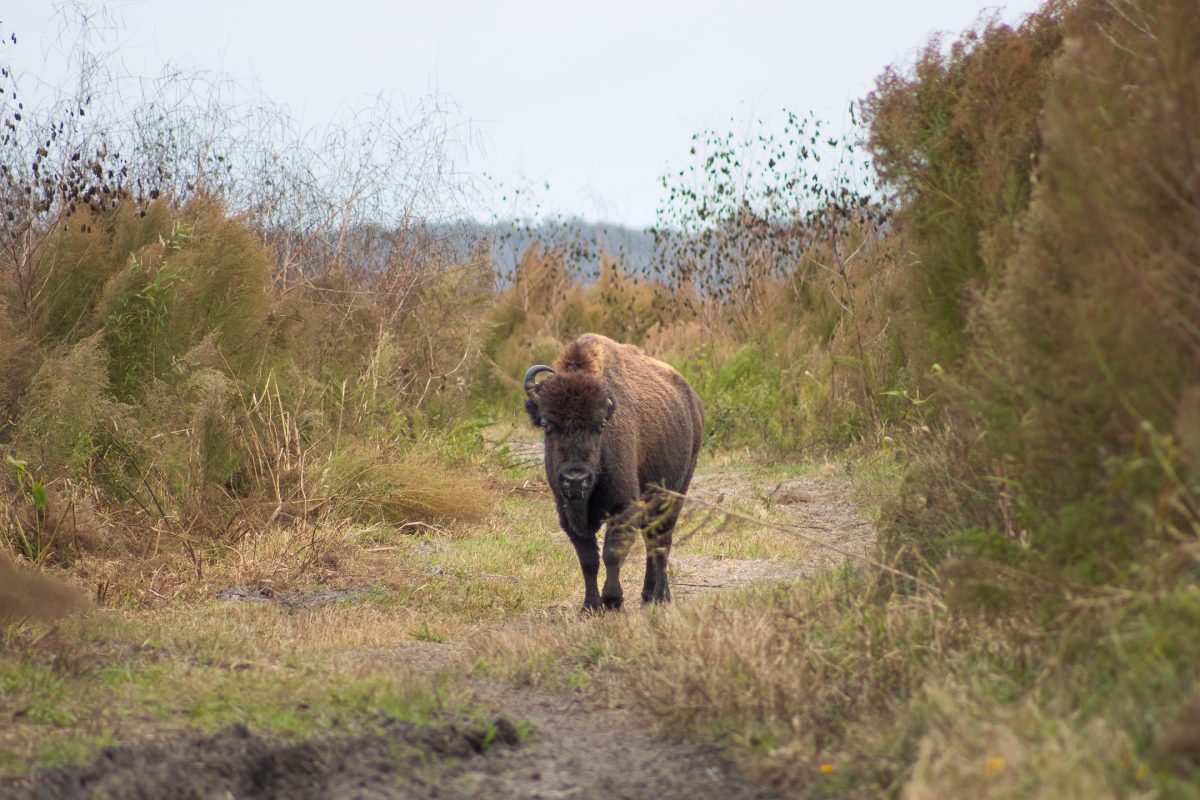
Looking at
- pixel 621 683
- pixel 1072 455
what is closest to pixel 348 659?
pixel 621 683

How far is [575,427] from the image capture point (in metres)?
8.12

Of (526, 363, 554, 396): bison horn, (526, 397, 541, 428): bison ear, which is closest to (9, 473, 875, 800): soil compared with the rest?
(526, 397, 541, 428): bison ear

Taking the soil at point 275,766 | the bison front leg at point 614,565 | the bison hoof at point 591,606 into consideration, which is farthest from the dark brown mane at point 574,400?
the soil at point 275,766

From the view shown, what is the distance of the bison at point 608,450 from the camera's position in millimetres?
8109

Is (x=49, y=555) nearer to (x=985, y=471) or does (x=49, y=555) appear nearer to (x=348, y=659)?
(x=348, y=659)

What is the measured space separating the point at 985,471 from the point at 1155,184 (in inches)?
110

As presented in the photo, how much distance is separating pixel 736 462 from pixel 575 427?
8.02 meters

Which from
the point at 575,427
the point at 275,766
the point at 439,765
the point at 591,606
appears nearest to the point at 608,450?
the point at 575,427

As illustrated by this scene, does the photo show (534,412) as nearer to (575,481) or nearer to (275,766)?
(575,481)

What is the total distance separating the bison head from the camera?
26.3ft

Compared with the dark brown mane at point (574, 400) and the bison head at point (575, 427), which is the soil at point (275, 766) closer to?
the bison head at point (575, 427)

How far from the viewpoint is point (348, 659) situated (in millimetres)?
6445

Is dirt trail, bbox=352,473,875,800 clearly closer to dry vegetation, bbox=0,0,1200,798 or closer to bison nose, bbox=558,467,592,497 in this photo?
dry vegetation, bbox=0,0,1200,798

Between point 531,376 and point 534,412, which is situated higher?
point 531,376
